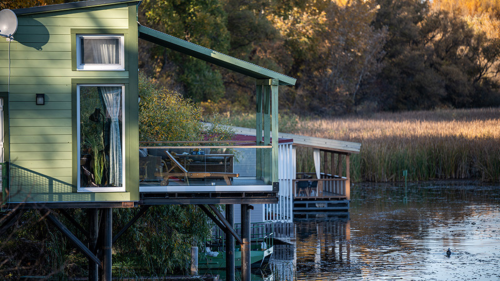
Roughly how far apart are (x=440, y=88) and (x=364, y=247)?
42196 mm

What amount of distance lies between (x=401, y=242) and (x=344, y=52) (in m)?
34.4

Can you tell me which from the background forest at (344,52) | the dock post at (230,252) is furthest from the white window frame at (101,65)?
the background forest at (344,52)

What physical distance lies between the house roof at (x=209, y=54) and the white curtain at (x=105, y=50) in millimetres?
594

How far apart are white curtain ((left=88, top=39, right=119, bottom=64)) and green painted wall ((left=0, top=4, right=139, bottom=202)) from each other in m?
0.17

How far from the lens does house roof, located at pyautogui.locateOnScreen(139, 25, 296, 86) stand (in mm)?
9438

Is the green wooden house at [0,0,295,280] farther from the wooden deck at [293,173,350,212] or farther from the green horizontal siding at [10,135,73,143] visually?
the wooden deck at [293,173,350,212]

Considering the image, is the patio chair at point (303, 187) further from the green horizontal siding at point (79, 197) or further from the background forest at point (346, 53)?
the background forest at point (346, 53)

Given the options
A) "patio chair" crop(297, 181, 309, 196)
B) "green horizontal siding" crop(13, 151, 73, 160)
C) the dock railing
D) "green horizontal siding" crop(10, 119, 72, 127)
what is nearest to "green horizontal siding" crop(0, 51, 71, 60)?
"green horizontal siding" crop(10, 119, 72, 127)

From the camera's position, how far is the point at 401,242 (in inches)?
680

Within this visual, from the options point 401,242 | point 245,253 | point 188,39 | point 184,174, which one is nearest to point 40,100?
point 184,174

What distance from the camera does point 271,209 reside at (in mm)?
18375

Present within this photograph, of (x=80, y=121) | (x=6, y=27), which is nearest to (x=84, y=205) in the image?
(x=80, y=121)

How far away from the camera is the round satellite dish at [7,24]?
8625 mm

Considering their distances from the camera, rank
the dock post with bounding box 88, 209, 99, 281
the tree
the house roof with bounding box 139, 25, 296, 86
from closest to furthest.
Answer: the house roof with bounding box 139, 25, 296, 86
the dock post with bounding box 88, 209, 99, 281
the tree
